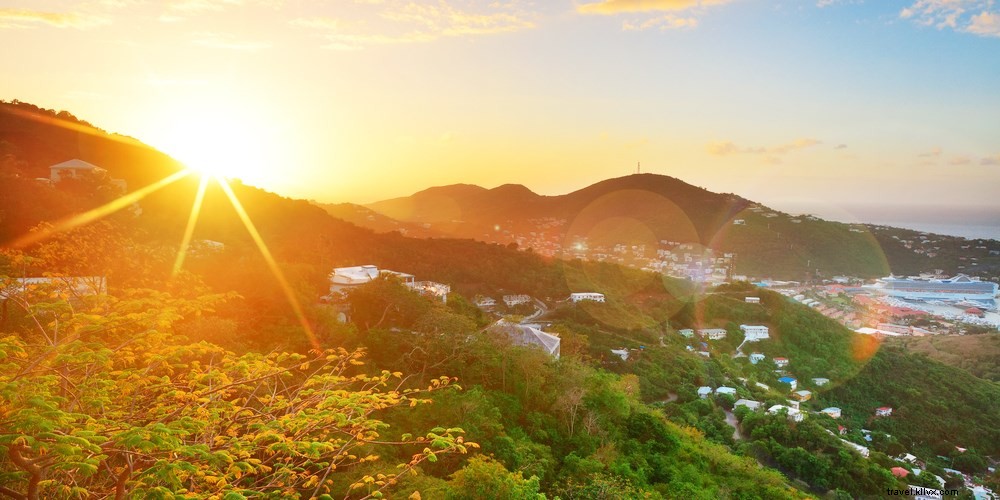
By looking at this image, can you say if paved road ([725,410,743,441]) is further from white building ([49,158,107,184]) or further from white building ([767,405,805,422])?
white building ([49,158,107,184])

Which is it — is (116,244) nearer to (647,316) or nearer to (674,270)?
(647,316)

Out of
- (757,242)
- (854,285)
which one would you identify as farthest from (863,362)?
(757,242)

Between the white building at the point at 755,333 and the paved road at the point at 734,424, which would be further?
the white building at the point at 755,333

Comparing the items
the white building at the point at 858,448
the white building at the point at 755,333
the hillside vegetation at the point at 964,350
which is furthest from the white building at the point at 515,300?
the hillside vegetation at the point at 964,350

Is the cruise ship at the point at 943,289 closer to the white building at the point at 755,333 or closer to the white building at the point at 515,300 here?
the white building at the point at 755,333

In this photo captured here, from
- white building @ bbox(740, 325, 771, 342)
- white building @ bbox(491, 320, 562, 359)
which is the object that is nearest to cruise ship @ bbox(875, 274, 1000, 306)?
white building @ bbox(740, 325, 771, 342)
